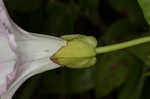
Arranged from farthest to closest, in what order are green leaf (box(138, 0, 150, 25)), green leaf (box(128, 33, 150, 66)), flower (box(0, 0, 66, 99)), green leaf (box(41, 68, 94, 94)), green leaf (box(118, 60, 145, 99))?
1. green leaf (box(41, 68, 94, 94))
2. green leaf (box(118, 60, 145, 99))
3. green leaf (box(128, 33, 150, 66))
4. green leaf (box(138, 0, 150, 25))
5. flower (box(0, 0, 66, 99))

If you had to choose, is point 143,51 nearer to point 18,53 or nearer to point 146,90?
point 146,90

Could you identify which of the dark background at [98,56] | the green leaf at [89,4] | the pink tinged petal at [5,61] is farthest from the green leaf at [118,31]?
the pink tinged petal at [5,61]

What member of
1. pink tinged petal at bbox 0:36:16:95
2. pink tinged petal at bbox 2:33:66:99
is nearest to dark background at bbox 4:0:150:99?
pink tinged petal at bbox 2:33:66:99

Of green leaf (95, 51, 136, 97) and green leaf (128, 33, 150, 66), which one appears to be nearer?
green leaf (128, 33, 150, 66)

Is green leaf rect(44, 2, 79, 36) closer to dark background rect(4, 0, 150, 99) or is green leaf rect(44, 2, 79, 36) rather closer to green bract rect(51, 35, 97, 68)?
dark background rect(4, 0, 150, 99)

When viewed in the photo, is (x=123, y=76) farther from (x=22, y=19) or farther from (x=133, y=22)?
(x=22, y=19)

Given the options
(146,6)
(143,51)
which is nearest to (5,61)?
(146,6)
